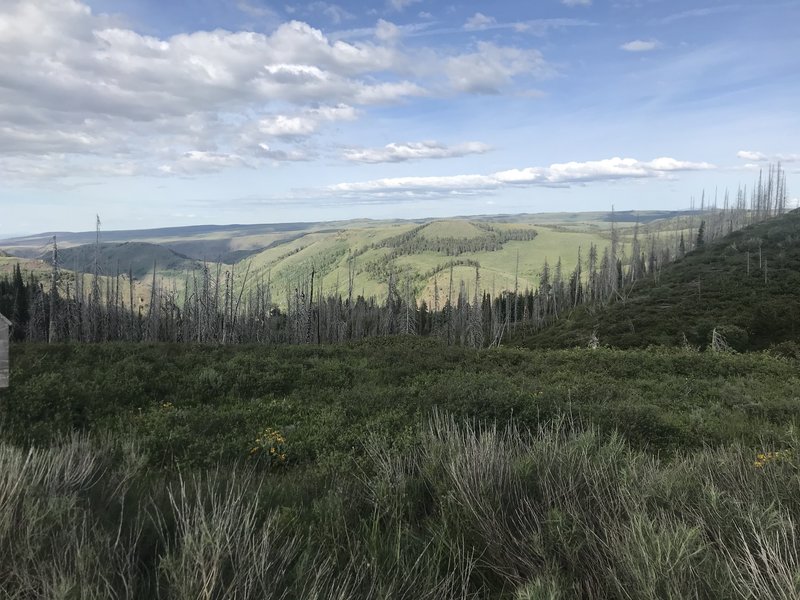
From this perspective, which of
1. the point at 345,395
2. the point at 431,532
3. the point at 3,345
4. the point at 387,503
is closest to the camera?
the point at 431,532

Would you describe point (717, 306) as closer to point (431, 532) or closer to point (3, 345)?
point (431, 532)

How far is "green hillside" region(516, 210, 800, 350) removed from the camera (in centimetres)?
3956

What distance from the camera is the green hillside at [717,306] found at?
39562mm

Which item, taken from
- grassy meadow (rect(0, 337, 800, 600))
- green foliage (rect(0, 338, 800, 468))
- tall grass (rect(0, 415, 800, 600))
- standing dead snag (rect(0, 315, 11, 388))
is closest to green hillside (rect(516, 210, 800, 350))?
green foliage (rect(0, 338, 800, 468))

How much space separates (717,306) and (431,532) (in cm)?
5369

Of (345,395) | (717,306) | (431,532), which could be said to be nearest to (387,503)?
(431,532)

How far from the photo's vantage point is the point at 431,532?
4141 millimetres

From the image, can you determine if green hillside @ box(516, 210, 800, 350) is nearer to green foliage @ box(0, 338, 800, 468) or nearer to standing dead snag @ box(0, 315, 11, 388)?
green foliage @ box(0, 338, 800, 468)

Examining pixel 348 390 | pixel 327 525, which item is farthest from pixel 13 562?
pixel 348 390

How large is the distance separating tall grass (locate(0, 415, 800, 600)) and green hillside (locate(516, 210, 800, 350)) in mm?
39394

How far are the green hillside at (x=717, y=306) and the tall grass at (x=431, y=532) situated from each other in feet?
129

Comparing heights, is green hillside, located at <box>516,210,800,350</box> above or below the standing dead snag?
below

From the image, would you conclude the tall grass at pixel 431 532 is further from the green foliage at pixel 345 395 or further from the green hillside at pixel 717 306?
the green hillside at pixel 717 306

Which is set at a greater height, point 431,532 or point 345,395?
point 431,532
